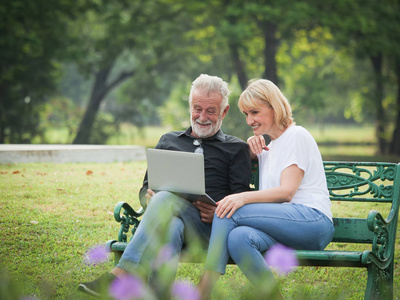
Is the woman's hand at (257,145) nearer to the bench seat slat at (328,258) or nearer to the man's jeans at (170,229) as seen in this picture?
the man's jeans at (170,229)

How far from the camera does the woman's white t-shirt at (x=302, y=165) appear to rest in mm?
3285

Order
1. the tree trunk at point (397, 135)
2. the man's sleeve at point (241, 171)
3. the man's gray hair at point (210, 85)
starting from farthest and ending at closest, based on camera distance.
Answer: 1. the tree trunk at point (397, 135)
2. the man's gray hair at point (210, 85)
3. the man's sleeve at point (241, 171)

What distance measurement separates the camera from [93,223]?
537cm

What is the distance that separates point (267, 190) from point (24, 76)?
51.1ft

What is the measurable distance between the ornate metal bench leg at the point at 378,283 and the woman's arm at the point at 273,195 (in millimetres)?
611

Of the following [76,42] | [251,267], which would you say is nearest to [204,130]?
[251,267]

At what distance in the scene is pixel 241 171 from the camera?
3676mm

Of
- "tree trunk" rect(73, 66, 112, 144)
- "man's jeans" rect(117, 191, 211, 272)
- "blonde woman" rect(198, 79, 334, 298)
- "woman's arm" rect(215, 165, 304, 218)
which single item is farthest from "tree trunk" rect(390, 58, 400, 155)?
"man's jeans" rect(117, 191, 211, 272)

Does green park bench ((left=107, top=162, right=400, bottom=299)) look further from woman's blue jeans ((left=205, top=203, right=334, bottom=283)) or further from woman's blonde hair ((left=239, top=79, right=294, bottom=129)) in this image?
woman's blonde hair ((left=239, top=79, right=294, bottom=129))

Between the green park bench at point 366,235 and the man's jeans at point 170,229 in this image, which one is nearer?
the man's jeans at point 170,229

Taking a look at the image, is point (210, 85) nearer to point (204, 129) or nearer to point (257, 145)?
point (204, 129)

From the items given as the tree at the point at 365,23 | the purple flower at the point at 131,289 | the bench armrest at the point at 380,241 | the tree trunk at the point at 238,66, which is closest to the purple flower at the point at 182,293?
the purple flower at the point at 131,289

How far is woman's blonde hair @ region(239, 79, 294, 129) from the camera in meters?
3.42

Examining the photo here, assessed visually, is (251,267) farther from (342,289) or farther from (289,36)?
(289,36)
